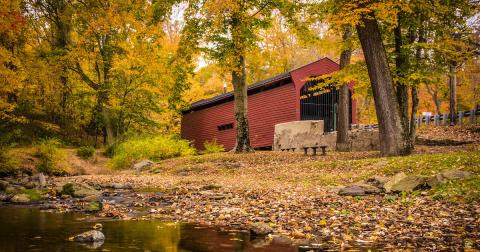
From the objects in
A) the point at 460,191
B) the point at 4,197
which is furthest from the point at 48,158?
the point at 460,191

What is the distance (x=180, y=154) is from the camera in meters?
24.0

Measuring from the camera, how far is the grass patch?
258 inches

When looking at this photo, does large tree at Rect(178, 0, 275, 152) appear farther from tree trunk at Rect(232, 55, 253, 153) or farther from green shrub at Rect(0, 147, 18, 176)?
green shrub at Rect(0, 147, 18, 176)

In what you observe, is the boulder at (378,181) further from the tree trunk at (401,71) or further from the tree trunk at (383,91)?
the tree trunk at (401,71)

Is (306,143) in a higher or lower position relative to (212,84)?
lower

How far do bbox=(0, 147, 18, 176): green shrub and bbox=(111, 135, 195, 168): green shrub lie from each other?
5.32 meters

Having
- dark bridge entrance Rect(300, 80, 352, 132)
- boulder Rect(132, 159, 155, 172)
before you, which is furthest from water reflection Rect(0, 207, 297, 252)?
dark bridge entrance Rect(300, 80, 352, 132)

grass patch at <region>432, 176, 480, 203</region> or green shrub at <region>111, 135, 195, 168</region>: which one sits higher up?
green shrub at <region>111, 135, 195, 168</region>

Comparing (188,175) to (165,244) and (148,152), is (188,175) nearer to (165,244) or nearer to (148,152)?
(148,152)

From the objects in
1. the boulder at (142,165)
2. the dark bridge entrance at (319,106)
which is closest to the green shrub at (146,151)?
the boulder at (142,165)

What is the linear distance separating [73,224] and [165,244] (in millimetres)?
2046

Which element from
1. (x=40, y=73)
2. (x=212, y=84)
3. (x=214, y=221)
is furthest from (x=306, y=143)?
(x=212, y=84)

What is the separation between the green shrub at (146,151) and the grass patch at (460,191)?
56.3 ft

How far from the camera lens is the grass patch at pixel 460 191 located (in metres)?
6.56
